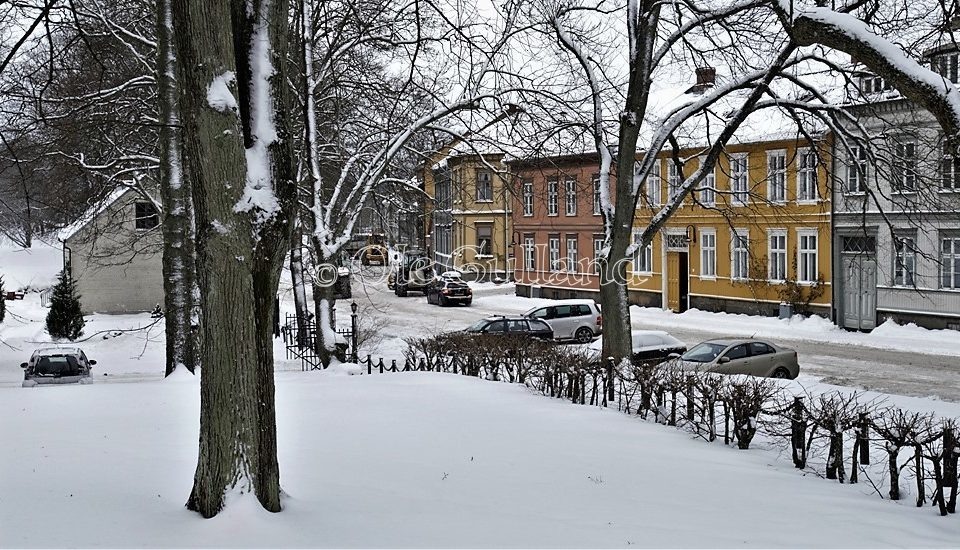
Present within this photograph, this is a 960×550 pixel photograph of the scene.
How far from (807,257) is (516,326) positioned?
1273 centimetres

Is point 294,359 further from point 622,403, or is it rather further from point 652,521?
point 652,521

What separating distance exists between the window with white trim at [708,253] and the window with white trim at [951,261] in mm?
9333

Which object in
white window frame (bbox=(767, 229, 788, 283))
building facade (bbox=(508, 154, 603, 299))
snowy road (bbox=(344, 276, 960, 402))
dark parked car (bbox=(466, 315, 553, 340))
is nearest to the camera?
snowy road (bbox=(344, 276, 960, 402))

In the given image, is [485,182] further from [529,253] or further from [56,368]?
[529,253]

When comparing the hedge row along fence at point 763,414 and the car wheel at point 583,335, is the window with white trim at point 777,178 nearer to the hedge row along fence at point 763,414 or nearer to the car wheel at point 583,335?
the car wheel at point 583,335

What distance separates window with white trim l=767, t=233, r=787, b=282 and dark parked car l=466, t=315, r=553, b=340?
1109 centimetres

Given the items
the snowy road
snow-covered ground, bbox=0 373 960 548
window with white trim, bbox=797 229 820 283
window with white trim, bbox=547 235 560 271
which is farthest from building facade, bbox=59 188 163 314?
snow-covered ground, bbox=0 373 960 548

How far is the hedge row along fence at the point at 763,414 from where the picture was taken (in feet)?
26.1

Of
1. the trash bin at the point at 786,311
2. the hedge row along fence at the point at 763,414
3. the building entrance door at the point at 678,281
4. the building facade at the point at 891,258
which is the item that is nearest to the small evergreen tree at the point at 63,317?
the hedge row along fence at the point at 763,414

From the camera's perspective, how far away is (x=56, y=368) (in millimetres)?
18703

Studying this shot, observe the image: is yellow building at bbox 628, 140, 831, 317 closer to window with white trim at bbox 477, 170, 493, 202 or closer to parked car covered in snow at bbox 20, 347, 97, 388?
window with white trim at bbox 477, 170, 493, 202

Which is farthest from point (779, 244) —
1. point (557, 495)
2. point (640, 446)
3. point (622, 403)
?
point (557, 495)

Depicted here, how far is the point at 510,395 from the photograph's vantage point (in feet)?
42.5

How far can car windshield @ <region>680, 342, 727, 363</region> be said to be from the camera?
730 inches
